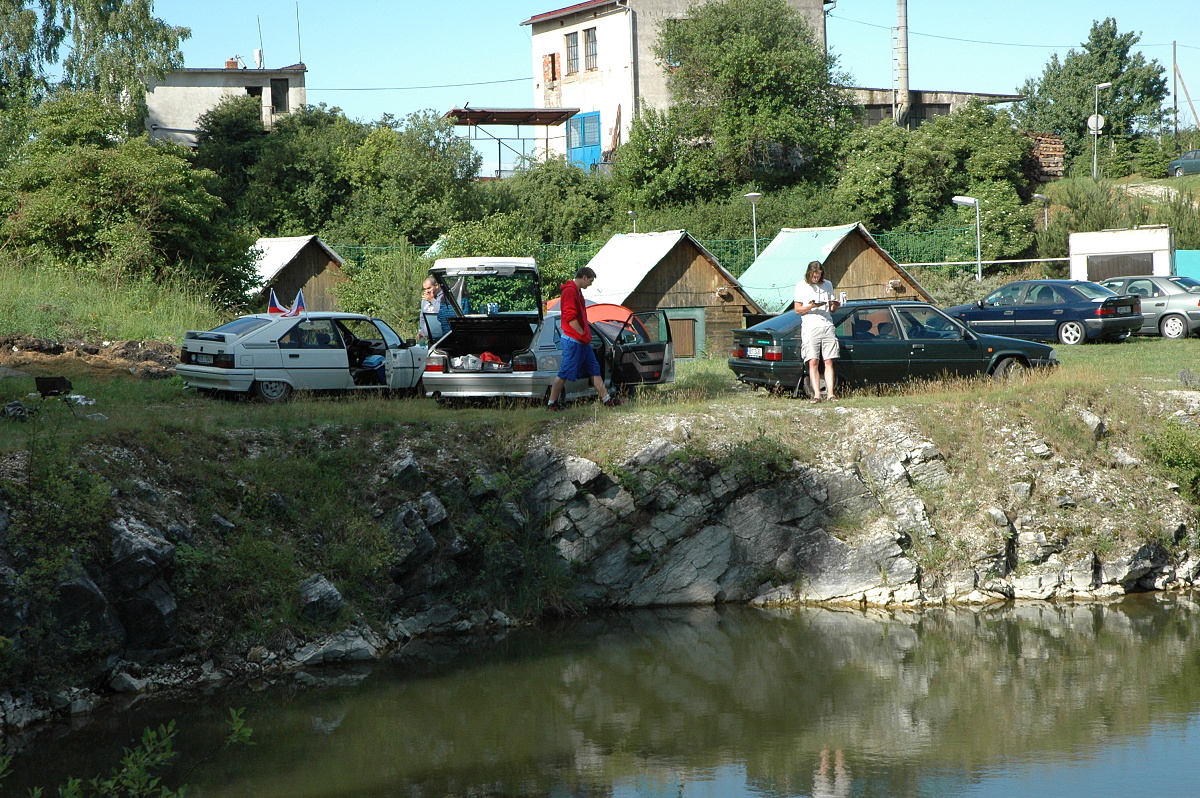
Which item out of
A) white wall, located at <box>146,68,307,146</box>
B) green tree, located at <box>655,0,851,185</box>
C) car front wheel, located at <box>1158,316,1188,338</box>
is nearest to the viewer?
car front wheel, located at <box>1158,316,1188,338</box>

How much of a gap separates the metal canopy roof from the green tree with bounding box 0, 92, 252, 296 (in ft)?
77.0

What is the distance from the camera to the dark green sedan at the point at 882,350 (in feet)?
50.6

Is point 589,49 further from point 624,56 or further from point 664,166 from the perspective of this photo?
point 664,166

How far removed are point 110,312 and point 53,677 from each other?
42.7 feet

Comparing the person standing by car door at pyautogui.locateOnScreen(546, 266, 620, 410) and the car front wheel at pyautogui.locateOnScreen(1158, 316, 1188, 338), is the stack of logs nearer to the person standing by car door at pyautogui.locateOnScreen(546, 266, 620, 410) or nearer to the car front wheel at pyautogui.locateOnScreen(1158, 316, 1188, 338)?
the car front wheel at pyautogui.locateOnScreen(1158, 316, 1188, 338)

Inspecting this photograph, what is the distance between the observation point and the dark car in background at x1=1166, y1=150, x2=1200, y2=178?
4847 cm

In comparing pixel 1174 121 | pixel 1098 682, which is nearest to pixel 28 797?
pixel 1098 682

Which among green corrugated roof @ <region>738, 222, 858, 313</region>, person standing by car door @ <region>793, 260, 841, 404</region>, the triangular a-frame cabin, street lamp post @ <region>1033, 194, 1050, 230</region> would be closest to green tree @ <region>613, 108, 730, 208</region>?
green corrugated roof @ <region>738, 222, 858, 313</region>

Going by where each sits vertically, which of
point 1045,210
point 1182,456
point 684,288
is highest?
point 1045,210

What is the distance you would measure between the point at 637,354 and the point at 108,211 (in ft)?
44.5

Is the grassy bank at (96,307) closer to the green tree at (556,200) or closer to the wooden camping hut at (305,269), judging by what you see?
the wooden camping hut at (305,269)

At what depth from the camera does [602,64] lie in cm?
4662

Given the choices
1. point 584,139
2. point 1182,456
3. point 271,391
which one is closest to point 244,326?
point 271,391

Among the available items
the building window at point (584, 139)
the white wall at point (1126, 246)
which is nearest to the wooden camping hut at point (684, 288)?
the white wall at point (1126, 246)
